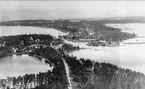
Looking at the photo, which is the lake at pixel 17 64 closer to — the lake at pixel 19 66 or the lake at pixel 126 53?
the lake at pixel 19 66

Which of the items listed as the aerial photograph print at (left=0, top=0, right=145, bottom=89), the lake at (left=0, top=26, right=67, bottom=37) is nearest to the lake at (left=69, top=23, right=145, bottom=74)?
the aerial photograph print at (left=0, top=0, right=145, bottom=89)

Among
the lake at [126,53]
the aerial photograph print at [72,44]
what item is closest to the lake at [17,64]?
the aerial photograph print at [72,44]

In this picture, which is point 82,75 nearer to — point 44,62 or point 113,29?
point 44,62

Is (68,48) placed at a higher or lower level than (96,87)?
higher

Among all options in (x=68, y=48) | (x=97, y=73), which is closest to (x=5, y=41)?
(x=68, y=48)

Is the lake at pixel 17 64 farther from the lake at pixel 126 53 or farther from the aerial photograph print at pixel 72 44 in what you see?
the lake at pixel 126 53

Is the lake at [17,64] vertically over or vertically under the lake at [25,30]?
under

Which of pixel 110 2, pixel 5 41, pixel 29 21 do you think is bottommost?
pixel 5 41
